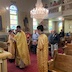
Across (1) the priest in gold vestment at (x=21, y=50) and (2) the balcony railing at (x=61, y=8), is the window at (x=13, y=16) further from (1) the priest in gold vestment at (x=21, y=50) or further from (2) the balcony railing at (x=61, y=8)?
(1) the priest in gold vestment at (x=21, y=50)

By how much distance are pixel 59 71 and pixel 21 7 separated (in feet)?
38.8

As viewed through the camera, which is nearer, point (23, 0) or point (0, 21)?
point (0, 21)

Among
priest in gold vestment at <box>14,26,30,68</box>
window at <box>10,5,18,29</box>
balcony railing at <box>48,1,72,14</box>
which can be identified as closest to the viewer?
priest in gold vestment at <box>14,26,30,68</box>

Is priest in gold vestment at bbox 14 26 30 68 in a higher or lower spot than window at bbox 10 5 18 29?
lower

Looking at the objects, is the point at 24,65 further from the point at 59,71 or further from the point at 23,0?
the point at 23,0

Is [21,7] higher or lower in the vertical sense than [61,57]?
higher

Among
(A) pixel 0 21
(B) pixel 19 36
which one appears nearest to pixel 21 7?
(A) pixel 0 21

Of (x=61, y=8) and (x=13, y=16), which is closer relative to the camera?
(x=61, y=8)

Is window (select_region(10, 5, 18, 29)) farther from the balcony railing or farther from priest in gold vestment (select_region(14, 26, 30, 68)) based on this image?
priest in gold vestment (select_region(14, 26, 30, 68))

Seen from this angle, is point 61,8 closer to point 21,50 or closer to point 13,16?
point 13,16

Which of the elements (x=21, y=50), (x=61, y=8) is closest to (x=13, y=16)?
(x=61, y=8)

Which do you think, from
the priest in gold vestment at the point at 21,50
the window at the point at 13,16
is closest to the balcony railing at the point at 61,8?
the window at the point at 13,16

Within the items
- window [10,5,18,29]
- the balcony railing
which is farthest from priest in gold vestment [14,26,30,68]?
window [10,5,18,29]

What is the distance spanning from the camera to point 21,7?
1448 cm
